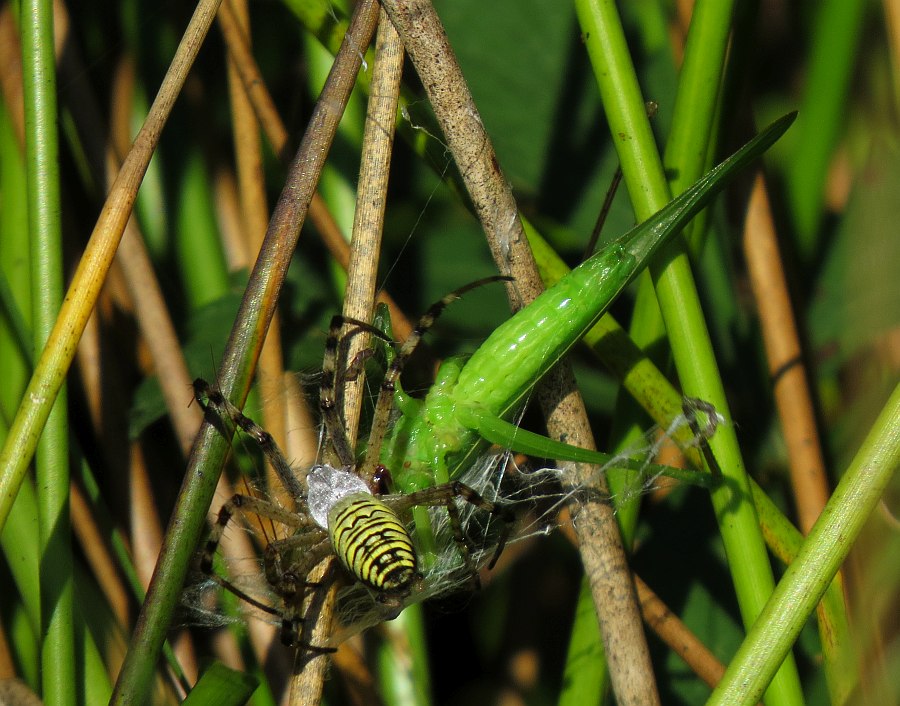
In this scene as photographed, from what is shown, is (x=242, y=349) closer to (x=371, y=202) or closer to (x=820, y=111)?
(x=371, y=202)

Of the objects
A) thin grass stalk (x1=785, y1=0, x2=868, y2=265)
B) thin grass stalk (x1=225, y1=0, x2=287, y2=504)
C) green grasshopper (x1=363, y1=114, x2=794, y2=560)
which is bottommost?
green grasshopper (x1=363, y1=114, x2=794, y2=560)

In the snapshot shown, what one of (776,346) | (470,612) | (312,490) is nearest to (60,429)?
(312,490)

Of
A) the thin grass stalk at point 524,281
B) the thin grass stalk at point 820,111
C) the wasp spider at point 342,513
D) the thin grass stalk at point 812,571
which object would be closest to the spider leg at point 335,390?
the wasp spider at point 342,513

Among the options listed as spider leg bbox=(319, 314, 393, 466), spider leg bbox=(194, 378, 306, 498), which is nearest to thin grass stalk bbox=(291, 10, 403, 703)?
spider leg bbox=(319, 314, 393, 466)

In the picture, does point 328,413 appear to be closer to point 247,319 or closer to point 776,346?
point 247,319

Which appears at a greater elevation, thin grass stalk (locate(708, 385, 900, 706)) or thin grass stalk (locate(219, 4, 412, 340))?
thin grass stalk (locate(219, 4, 412, 340))

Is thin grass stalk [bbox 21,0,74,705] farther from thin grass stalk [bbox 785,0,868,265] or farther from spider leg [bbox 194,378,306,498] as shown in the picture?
thin grass stalk [bbox 785,0,868,265]

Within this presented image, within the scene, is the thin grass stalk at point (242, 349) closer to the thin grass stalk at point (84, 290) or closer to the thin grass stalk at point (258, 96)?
the thin grass stalk at point (84, 290)

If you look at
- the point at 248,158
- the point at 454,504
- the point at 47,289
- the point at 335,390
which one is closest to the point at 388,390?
the point at 335,390
